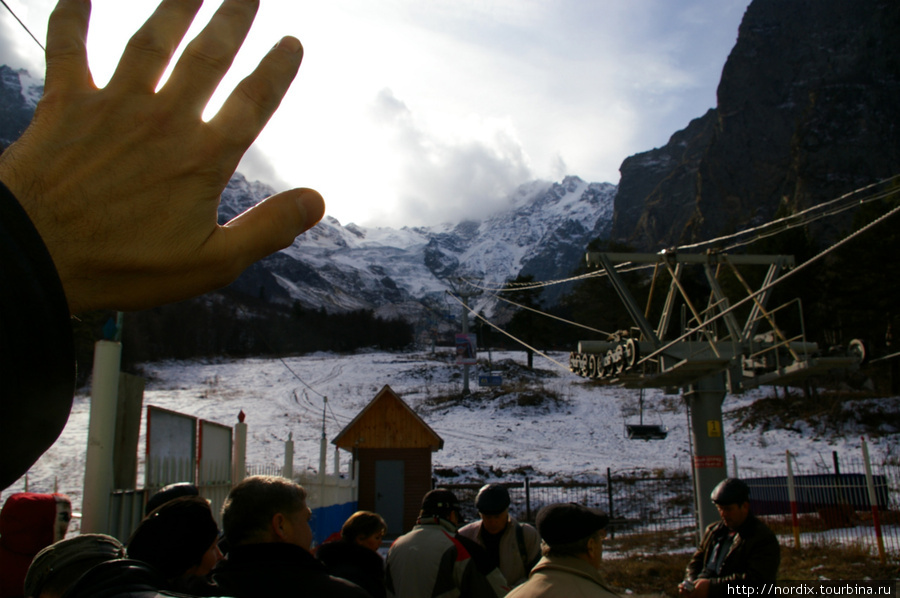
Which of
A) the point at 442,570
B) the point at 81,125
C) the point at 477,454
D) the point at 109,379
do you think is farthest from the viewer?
the point at 477,454

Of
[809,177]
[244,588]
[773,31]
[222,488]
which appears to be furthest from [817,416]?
[773,31]

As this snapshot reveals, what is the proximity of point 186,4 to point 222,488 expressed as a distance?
667 centimetres

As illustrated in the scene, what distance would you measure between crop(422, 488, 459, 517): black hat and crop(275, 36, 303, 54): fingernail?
3.63 m

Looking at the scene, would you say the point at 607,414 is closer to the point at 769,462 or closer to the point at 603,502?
the point at 769,462

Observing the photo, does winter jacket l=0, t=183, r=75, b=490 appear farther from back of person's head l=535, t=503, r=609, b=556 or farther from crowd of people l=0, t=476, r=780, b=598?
back of person's head l=535, t=503, r=609, b=556

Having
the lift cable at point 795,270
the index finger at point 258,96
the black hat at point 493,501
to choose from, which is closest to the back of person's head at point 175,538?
the index finger at point 258,96

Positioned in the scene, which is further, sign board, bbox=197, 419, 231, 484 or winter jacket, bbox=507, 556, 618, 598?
sign board, bbox=197, 419, 231, 484

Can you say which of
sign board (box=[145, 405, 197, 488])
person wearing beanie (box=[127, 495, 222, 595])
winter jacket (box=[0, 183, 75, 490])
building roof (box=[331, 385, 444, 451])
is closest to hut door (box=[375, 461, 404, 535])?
building roof (box=[331, 385, 444, 451])

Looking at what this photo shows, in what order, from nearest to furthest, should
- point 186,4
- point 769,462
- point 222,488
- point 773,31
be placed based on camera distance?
point 186,4 < point 222,488 < point 769,462 < point 773,31

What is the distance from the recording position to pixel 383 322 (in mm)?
80375

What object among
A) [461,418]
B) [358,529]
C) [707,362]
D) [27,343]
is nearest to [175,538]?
[358,529]

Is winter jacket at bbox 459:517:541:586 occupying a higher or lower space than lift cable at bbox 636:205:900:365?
lower

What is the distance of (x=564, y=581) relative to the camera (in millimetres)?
2666

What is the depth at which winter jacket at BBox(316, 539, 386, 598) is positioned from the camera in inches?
147
